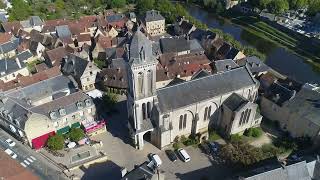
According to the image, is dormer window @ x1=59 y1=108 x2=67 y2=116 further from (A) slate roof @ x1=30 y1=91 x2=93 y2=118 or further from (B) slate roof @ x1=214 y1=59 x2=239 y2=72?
(B) slate roof @ x1=214 y1=59 x2=239 y2=72

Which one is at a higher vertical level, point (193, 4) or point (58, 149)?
point (193, 4)

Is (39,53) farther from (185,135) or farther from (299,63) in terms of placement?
(299,63)

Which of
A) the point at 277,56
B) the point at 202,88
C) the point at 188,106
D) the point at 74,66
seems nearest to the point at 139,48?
the point at 188,106

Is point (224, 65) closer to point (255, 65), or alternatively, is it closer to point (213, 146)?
point (255, 65)

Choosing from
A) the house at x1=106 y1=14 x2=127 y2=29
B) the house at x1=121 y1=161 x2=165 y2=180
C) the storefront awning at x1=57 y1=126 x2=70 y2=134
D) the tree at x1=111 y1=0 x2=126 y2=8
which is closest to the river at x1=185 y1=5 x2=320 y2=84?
the house at x1=106 y1=14 x2=127 y2=29

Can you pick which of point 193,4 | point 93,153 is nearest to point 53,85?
point 93,153

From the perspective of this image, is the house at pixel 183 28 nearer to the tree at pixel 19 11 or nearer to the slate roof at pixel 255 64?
the slate roof at pixel 255 64

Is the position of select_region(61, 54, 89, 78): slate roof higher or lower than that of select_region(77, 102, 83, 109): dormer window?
higher
